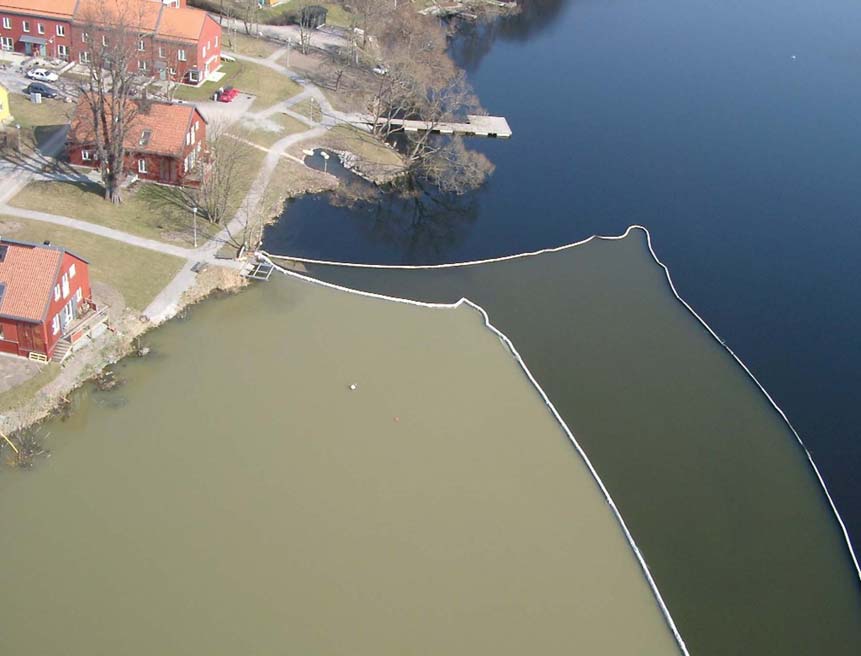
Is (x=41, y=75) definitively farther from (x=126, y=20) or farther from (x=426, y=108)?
(x=426, y=108)

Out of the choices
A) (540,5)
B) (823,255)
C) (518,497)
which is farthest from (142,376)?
(540,5)

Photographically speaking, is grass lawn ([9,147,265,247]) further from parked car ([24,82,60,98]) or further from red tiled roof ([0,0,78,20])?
red tiled roof ([0,0,78,20])

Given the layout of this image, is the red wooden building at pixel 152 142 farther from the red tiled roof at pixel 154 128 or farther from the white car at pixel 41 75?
the white car at pixel 41 75

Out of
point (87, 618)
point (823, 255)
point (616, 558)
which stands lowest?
point (87, 618)

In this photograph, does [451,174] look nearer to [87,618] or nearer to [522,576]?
[522,576]

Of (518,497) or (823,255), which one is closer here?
(518,497)

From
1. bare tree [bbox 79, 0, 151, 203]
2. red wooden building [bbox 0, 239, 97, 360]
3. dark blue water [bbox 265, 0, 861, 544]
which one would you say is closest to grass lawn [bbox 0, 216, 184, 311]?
red wooden building [bbox 0, 239, 97, 360]

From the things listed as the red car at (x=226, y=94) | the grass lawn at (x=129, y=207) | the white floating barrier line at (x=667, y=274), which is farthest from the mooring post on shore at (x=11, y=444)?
the red car at (x=226, y=94)

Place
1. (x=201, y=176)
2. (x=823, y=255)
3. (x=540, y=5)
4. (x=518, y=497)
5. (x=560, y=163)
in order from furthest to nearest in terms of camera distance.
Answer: (x=540, y=5) < (x=560, y=163) < (x=823, y=255) < (x=201, y=176) < (x=518, y=497)
